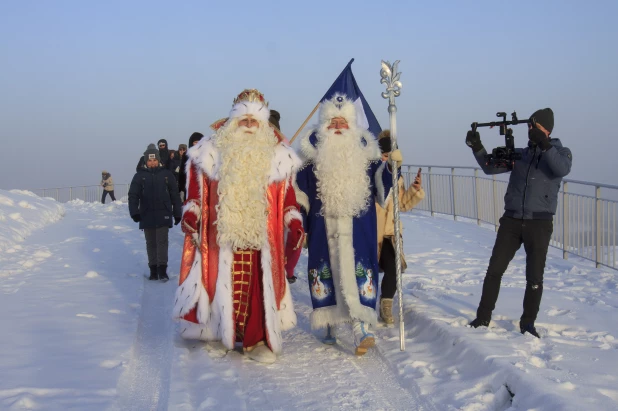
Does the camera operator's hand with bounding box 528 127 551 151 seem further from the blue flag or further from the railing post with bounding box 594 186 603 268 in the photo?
the blue flag

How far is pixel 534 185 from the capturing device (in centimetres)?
608

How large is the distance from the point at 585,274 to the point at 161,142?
374 inches

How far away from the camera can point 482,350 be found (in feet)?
17.8

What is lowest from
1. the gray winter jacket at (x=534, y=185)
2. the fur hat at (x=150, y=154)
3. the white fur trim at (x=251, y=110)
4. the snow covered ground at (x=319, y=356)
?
the snow covered ground at (x=319, y=356)

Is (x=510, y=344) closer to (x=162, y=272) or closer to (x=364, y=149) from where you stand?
(x=364, y=149)

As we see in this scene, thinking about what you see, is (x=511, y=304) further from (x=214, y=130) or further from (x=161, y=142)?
(x=161, y=142)

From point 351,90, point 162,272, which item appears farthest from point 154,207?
point 351,90

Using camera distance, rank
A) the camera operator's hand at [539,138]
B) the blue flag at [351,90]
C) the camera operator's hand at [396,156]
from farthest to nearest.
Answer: the blue flag at [351,90] < the camera operator's hand at [396,156] < the camera operator's hand at [539,138]

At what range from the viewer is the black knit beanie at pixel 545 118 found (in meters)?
6.00

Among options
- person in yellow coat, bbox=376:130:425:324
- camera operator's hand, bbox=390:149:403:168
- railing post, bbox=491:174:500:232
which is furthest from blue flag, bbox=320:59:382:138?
camera operator's hand, bbox=390:149:403:168

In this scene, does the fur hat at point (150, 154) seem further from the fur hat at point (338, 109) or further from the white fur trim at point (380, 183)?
the white fur trim at point (380, 183)

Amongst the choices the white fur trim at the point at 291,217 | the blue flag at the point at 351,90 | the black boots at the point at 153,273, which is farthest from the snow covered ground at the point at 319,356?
the blue flag at the point at 351,90

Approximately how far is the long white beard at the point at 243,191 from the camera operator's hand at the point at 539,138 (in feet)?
7.47

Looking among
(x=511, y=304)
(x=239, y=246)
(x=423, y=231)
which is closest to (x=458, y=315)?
(x=511, y=304)
